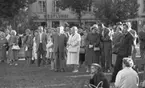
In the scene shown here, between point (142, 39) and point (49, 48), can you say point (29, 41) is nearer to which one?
point (49, 48)

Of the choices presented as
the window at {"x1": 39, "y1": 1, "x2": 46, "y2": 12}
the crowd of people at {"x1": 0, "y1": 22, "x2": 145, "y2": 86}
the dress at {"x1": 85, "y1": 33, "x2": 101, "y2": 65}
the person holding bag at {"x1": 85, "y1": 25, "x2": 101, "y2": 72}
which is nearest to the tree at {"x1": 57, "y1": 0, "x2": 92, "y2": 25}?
the window at {"x1": 39, "y1": 1, "x2": 46, "y2": 12}

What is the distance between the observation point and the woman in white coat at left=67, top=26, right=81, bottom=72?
1898 centimetres

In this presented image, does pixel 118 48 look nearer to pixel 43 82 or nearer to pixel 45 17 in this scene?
pixel 43 82

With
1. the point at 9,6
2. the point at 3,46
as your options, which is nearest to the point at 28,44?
the point at 3,46

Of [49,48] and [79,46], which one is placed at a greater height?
[79,46]

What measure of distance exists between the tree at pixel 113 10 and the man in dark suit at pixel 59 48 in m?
36.6

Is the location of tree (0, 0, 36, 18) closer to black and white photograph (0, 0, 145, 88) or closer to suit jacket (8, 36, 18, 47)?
black and white photograph (0, 0, 145, 88)

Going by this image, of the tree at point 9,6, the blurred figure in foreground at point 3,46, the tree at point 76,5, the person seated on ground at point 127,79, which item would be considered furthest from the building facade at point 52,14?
the person seated on ground at point 127,79

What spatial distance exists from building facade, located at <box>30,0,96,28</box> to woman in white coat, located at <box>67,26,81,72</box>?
1871 inches

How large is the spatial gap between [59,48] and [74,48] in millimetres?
699

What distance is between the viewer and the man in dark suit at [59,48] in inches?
760

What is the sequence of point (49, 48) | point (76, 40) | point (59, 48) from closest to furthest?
point (76, 40) < point (59, 48) < point (49, 48)

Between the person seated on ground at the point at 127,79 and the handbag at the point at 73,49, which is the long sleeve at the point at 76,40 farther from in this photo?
the person seated on ground at the point at 127,79

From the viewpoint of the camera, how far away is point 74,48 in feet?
63.1
